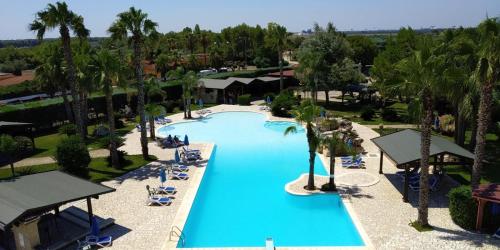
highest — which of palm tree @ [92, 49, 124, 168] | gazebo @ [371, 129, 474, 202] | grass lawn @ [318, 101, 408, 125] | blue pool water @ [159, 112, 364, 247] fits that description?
palm tree @ [92, 49, 124, 168]

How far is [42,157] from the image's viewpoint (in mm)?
29266

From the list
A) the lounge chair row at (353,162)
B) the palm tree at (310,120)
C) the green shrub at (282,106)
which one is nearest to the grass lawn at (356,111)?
the green shrub at (282,106)

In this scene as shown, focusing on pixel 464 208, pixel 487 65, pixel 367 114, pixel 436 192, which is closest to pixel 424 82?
pixel 487 65

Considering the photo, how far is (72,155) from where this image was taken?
24.0 metres

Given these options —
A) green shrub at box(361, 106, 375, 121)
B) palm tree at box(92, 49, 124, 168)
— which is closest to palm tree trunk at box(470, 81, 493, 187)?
palm tree at box(92, 49, 124, 168)

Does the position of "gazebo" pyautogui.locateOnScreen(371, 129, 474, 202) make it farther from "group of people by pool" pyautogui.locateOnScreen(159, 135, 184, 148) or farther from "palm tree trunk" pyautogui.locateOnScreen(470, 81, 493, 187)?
"group of people by pool" pyautogui.locateOnScreen(159, 135, 184, 148)

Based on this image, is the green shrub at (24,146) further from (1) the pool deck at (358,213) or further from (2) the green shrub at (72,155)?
(1) the pool deck at (358,213)

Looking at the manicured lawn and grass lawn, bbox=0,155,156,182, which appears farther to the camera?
the manicured lawn

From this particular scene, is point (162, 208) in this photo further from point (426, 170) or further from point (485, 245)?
point (485, 245)

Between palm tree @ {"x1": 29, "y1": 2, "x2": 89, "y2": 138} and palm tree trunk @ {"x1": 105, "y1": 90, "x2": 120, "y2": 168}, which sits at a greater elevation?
palm tree @ {"x1": 29, "y1": 2, "x2": 89, "y2": 138}

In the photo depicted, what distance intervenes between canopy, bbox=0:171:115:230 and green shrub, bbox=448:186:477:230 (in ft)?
48.6

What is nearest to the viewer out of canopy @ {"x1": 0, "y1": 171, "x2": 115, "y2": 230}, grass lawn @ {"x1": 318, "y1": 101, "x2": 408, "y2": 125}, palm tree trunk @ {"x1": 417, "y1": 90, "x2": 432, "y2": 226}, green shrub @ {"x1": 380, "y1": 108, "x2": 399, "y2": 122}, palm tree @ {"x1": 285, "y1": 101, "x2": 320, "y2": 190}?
canopy @ {"x1": 0, "y1": 171, "x2": 115, "y2": 230}

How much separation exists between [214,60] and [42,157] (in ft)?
205

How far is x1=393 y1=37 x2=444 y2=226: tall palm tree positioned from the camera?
1478cm
